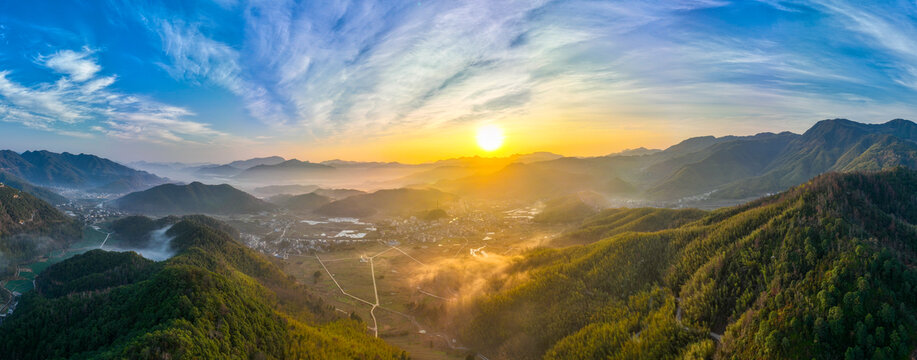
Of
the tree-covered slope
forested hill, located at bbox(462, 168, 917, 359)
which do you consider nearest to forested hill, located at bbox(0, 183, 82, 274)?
forested hill, located at bbox(462, 168, 917, 359)

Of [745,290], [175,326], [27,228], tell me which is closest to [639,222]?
[745,290]

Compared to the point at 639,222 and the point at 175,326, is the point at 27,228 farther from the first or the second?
the point at 639,222

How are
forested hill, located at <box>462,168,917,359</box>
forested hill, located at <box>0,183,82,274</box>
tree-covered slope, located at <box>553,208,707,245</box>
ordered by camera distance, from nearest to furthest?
forested hill, located at <box>462,168,917,359</box> < tree-covered slope, located at <box>553,208,707,245</box> < forested hill, located at <box>0,183,82,274</box>

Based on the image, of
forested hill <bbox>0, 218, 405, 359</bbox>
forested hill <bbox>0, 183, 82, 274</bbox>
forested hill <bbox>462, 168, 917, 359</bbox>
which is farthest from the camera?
forested hill <bbox>0, 183, 82, 274</bbox>

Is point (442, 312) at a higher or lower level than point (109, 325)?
lower

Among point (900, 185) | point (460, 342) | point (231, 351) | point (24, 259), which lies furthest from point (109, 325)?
point (900, 185)

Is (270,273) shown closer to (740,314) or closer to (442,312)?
(442,312)

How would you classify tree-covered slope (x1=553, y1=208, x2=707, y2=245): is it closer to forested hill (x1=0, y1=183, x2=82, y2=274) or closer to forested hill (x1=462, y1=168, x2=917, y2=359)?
forested hill (x1=462, y1=168, x2=917, y2=359)

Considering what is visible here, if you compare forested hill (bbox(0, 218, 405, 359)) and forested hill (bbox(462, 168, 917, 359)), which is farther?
forested hill (bbox(0, 218, 405, 359))
